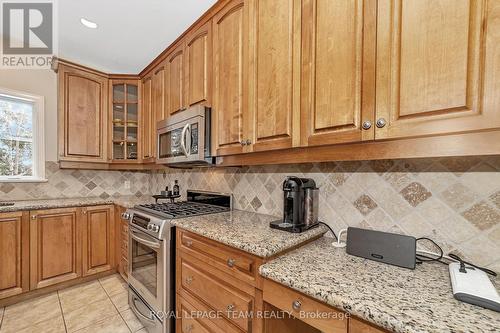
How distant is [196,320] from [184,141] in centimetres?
125

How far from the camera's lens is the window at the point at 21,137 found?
2.38 metres

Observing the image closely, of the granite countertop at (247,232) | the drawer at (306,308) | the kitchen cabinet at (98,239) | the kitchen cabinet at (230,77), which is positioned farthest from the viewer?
the kitchen cabinet at (98,239)

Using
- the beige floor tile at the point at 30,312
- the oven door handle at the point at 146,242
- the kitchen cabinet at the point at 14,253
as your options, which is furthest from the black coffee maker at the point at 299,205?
the kitchen cabinet at the point at 14,253

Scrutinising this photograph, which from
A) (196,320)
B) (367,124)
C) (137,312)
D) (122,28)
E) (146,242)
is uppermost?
(122,28)

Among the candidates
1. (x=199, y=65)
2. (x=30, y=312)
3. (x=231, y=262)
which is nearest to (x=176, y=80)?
(x=199, y=65)

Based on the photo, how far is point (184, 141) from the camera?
1771mm

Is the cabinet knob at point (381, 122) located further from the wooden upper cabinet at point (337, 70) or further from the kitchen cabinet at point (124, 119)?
the kitchen cabinet at point (124, 119)

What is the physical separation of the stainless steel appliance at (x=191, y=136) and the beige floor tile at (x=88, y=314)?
148 cm

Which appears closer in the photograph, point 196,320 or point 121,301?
point 196,320

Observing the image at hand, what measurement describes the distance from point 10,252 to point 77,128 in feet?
4.52

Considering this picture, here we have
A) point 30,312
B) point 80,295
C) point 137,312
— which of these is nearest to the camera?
point 137,312

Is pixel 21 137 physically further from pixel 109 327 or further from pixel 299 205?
pixel 299 205

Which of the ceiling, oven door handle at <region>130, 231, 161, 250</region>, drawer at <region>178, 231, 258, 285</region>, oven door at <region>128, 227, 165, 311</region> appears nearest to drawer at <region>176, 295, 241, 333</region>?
oven door at <region>128, 227, 165, 311</region>

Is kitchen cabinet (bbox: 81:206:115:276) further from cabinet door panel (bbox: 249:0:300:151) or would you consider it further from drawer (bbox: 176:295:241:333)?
cabinet door panel (bbox: 249:0:300:151)
